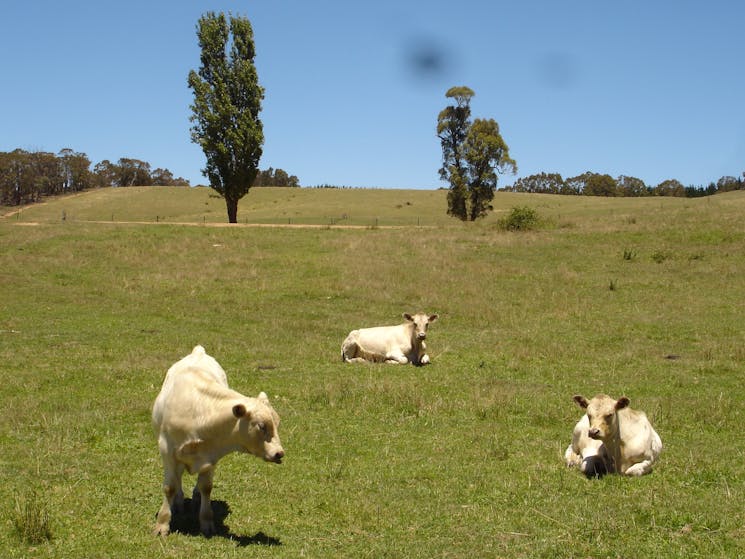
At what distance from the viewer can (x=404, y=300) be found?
2678cm

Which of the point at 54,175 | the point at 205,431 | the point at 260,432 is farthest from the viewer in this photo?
the point at 54,175

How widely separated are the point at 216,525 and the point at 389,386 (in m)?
6.94

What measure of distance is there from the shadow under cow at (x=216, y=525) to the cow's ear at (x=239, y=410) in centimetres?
140

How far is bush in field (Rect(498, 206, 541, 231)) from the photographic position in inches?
1763

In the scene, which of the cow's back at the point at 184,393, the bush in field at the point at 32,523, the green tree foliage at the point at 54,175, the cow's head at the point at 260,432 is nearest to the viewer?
the cow's head at the point at 260,432

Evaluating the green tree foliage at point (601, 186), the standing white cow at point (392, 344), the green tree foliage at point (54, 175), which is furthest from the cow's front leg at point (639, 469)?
the green tree foliage at point (601, 186)

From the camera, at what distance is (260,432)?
7.09 m

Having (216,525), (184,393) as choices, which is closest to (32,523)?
(216,525)

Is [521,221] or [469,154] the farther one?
[469,154]

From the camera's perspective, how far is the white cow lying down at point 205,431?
7.10m

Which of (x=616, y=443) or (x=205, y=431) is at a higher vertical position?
(x=205, y=431)

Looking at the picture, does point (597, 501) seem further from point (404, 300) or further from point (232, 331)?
point (404, 300)

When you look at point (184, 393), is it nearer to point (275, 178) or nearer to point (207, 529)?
point (207, 529)

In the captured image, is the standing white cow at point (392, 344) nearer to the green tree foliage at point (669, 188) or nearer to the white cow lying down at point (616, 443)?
the white cow lying down at point (616, 443)
